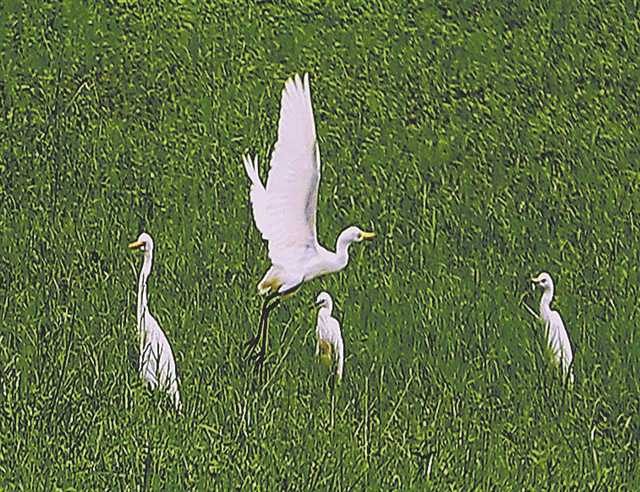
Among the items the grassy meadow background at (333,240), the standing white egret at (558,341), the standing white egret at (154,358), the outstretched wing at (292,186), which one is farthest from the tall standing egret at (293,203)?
the standing white egret at (558,341)

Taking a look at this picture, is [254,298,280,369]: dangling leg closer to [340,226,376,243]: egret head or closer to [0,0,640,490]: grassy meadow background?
[0,0,640,490]: grassy meadow background

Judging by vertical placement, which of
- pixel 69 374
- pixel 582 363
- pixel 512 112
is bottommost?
pixel 512 112

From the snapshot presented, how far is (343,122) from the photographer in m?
9.52

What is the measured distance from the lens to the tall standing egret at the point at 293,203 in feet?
15.4

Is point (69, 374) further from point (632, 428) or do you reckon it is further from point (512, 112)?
point (512, 112)

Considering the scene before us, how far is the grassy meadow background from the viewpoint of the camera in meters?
4.88

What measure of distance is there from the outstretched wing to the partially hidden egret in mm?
612

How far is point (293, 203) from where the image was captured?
15.7 feet

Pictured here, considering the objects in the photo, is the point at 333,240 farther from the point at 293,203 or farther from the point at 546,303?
the point at 293,203

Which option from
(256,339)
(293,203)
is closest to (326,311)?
(256,339)

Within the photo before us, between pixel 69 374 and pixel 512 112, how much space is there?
5.16 m

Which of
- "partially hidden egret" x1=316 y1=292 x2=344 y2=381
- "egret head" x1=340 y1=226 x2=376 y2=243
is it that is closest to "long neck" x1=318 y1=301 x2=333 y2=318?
"partially hidden egret" x1=316 y1=292 x2=344 y2=381

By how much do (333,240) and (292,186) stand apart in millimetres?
3050

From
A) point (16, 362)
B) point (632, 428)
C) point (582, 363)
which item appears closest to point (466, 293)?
point (582, 363)
